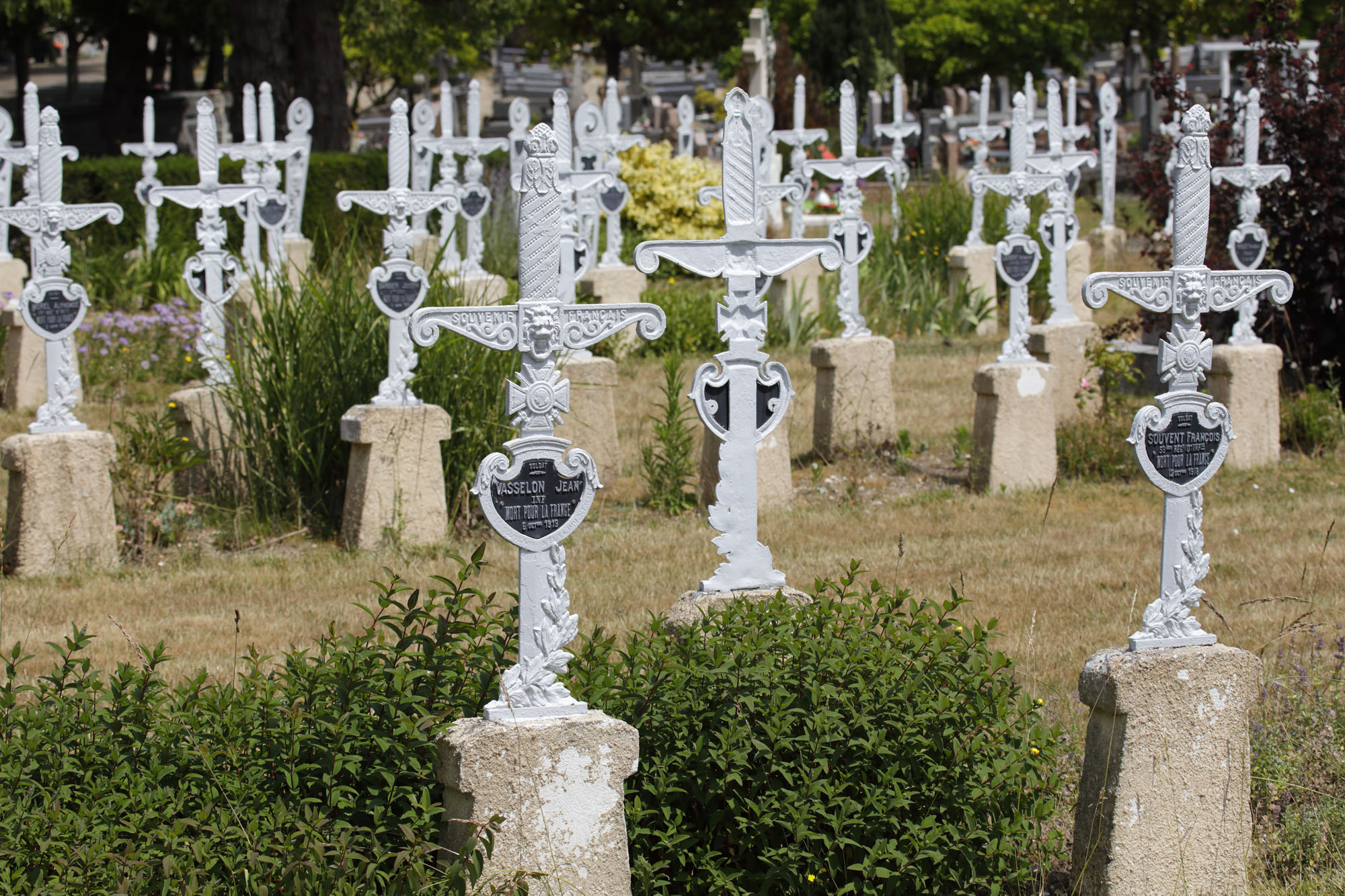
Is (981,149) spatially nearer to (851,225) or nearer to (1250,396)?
(851,225)

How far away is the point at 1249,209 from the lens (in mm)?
8656

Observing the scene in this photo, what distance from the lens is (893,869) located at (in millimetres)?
3434

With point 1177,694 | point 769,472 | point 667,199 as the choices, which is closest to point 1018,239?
point 769,472

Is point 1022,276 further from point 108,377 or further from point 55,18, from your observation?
point 55,18

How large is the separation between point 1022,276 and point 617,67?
39402 millimetres

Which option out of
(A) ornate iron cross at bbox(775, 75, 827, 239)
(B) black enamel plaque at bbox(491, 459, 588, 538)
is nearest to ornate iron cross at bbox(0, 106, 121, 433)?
(B) black enamel plaque at bbox(491, 459, 588, 538)

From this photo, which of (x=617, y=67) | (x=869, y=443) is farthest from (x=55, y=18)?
(x=869, y=443)

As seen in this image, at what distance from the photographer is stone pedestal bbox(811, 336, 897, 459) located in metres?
8.85

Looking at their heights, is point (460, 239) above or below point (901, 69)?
below

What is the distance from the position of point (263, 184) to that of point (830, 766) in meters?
9.52

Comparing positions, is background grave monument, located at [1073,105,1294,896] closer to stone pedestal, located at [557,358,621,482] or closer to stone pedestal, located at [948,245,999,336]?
stone pedestal, located at [557,358,621,482]

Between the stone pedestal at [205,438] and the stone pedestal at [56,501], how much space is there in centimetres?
83

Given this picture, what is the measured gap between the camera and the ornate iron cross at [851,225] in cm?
902

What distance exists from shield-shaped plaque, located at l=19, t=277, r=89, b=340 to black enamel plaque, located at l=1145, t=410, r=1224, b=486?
193 inches
